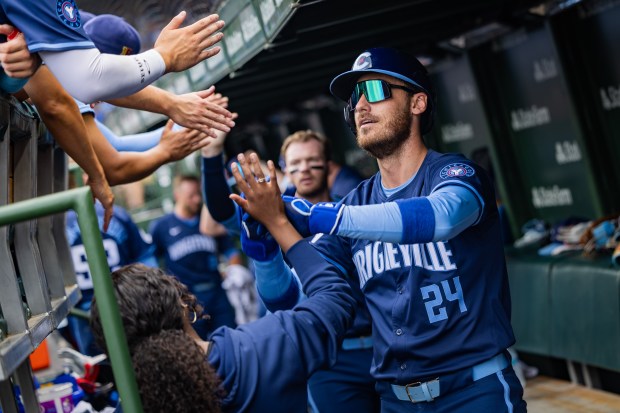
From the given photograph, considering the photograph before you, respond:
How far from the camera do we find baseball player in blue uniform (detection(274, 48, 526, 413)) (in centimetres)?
310

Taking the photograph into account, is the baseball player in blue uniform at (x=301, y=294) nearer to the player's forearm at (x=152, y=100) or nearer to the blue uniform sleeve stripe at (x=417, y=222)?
the blue uniform sleeve stripe at (x=417, y=222)

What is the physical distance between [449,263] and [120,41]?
156 centimetres

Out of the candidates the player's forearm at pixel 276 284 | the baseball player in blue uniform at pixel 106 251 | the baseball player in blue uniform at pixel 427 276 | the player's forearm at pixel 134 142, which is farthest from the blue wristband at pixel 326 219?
the baseball player in blue uniform at pixel 106 251

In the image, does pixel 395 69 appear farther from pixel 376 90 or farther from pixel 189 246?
pixel 189 246

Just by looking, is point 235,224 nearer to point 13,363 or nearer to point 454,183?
point 454,183

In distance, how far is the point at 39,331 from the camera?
105 inches

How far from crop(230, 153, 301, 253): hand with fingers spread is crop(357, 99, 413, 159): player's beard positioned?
0.72 metres

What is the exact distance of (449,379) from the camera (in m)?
3.13

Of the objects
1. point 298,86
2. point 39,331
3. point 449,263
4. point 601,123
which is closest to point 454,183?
point 449,263

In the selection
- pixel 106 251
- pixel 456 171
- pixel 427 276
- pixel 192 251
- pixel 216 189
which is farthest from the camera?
pixel 192 251

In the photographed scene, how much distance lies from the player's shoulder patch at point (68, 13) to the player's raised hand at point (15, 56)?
0.13 m

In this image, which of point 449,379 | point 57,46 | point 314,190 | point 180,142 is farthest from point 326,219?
point 314,190

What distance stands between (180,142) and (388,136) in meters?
0.98

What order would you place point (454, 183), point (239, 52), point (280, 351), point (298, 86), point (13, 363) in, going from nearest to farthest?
point (13, 363) → point (280, 351) → point (454, 183) → point (239, 52) → point (298, 86)
